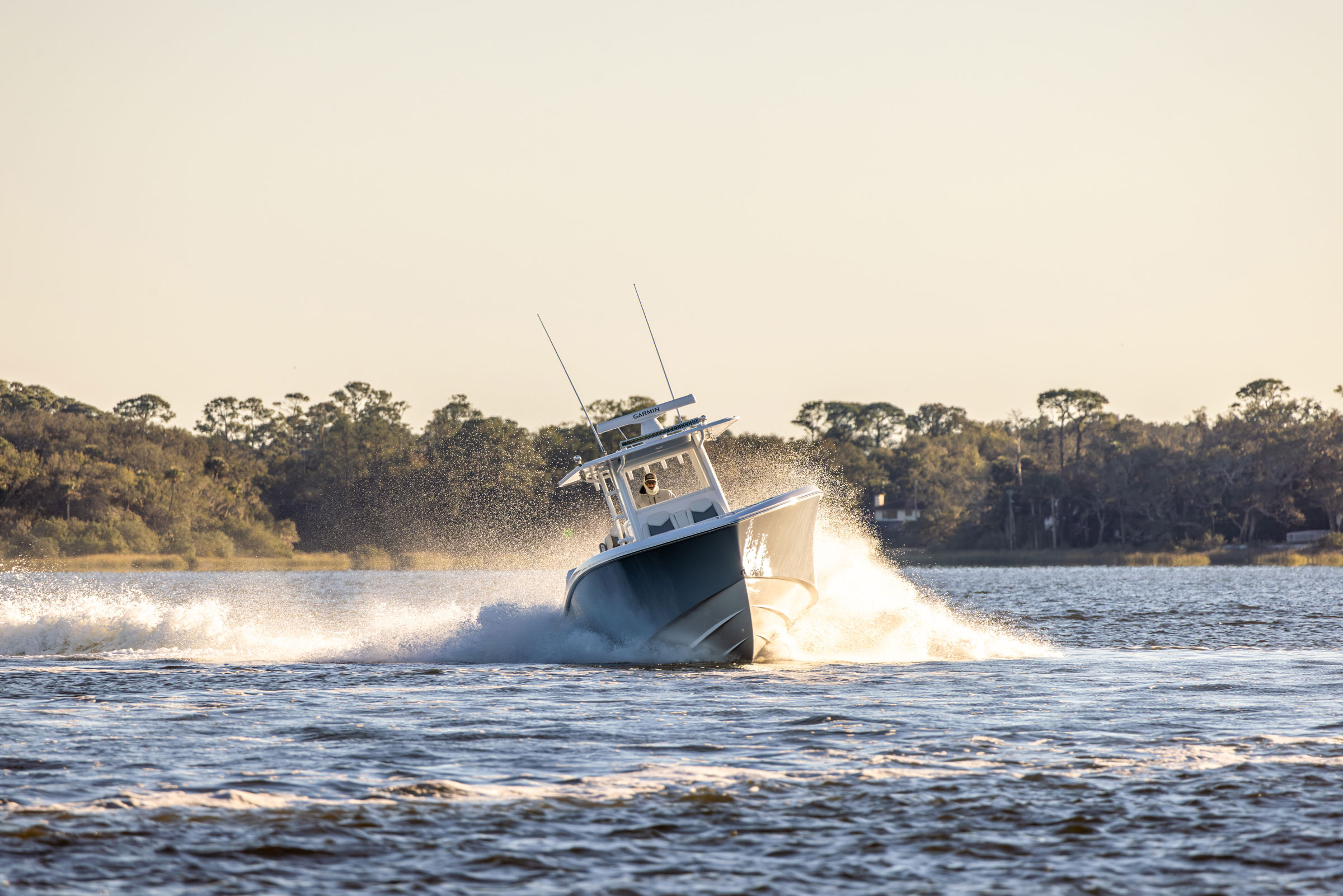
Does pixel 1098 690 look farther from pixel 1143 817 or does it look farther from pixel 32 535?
pixel 32 535

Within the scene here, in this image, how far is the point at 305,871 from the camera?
8180mm

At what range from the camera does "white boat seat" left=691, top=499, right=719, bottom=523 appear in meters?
21.0

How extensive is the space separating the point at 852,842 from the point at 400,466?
11067 cm

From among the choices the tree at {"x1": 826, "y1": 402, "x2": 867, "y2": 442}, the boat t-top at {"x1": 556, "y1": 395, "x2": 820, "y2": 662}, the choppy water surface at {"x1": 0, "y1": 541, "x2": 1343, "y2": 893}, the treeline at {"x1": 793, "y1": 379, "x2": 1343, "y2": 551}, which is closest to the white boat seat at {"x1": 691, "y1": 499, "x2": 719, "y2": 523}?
the boat t-top at {"x1": 556, "y1": 395, "x2": 820, "y2": 662}

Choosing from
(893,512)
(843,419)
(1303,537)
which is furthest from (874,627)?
(843,419)

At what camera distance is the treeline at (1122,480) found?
108 meters

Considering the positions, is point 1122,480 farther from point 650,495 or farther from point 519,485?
point 650,495

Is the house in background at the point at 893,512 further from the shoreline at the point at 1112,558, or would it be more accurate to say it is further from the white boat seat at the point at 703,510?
the white boat seat at the point at 703,510

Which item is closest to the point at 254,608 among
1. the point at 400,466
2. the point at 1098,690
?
the point at 1098,690

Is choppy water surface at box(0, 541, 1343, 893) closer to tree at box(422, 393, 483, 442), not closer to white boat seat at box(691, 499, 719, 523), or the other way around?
white boat seat at box(691, 499, 719, 523)

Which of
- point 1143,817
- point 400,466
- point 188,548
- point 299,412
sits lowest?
point 1143,817

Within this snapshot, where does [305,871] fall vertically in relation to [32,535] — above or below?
below

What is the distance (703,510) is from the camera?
69.4ft

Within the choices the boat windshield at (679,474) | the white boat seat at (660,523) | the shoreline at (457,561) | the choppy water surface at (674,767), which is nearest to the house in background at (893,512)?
the shoreline at (457,561)
